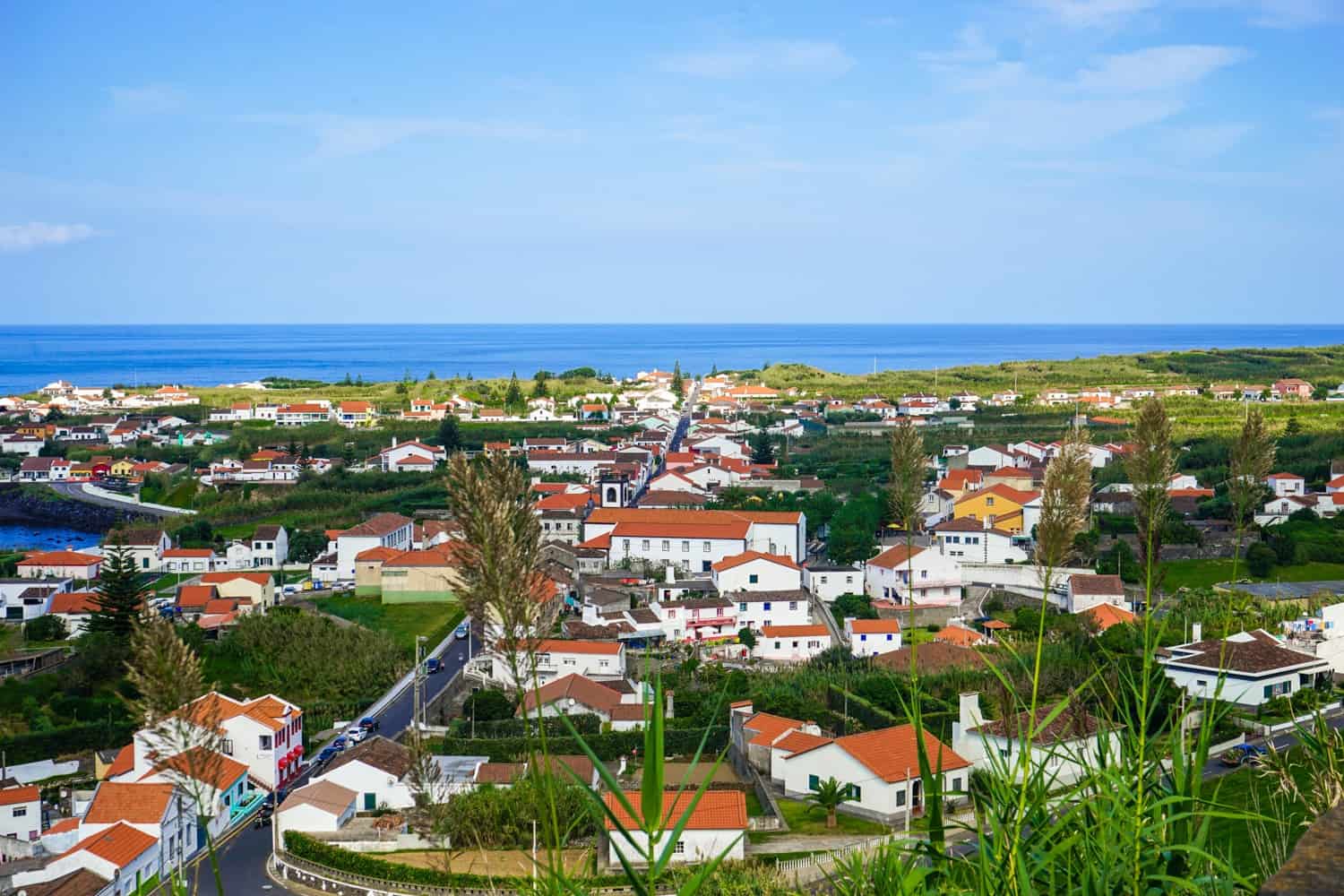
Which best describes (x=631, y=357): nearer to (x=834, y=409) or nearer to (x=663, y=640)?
(x=834, y=409)

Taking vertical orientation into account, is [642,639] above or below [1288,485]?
below

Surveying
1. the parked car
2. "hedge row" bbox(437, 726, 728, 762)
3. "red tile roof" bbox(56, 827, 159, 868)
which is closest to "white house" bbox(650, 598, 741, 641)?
"hedge row" bbox(437, 726, 728, 762)

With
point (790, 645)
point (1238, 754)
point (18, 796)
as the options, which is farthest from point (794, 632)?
point (18, 796)

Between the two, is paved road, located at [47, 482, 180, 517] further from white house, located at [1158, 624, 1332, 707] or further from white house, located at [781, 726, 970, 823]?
→ white house, located at [1158, 624, 1332, 707]

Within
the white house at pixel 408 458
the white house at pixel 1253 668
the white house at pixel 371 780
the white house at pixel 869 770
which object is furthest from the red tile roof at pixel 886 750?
the white house at pixel 408 458

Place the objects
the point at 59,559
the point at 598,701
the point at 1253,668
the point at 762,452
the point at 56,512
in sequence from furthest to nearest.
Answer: the point at 762,452, the point at 56,512, the point at 59,559, the point at 598,701, the point at 1253,668

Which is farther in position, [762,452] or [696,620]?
[762,452]

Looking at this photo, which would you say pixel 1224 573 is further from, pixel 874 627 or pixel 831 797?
pixel 831 797
